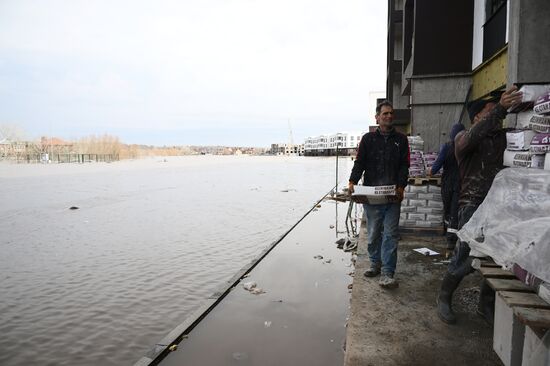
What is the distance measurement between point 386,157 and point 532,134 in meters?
1.45

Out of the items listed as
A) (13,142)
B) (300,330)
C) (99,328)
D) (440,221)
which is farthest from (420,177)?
(13,142)

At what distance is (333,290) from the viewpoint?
5.26 m

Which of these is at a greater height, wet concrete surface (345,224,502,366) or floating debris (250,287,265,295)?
wet concrete surface (345,224,502,366)

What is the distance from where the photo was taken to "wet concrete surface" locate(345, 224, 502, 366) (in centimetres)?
278

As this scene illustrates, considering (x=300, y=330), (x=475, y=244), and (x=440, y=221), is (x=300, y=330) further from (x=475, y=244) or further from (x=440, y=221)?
(x=440, y=221)

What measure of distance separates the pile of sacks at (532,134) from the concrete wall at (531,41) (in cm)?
172

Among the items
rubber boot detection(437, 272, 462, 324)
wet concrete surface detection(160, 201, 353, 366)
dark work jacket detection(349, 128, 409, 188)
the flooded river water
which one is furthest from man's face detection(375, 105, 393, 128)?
the flooded river water

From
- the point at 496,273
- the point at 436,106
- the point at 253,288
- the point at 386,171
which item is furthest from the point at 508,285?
the point at 436,106

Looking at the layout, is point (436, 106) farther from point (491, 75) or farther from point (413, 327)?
point (413, 327)

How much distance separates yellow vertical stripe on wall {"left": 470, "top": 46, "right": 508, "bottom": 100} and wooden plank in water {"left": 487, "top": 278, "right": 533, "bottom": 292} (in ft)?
14.4

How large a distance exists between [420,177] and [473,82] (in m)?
3.12

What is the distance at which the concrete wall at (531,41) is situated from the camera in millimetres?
4590

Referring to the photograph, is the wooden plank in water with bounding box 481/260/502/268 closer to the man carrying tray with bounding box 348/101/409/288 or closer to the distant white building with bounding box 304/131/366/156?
the man carrying tray with bounding box 348/101/409/288

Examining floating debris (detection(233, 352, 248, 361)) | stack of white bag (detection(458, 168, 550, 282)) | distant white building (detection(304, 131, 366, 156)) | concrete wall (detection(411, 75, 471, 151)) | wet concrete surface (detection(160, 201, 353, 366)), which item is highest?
distant white building (detection(304, 131, 366, 156))
